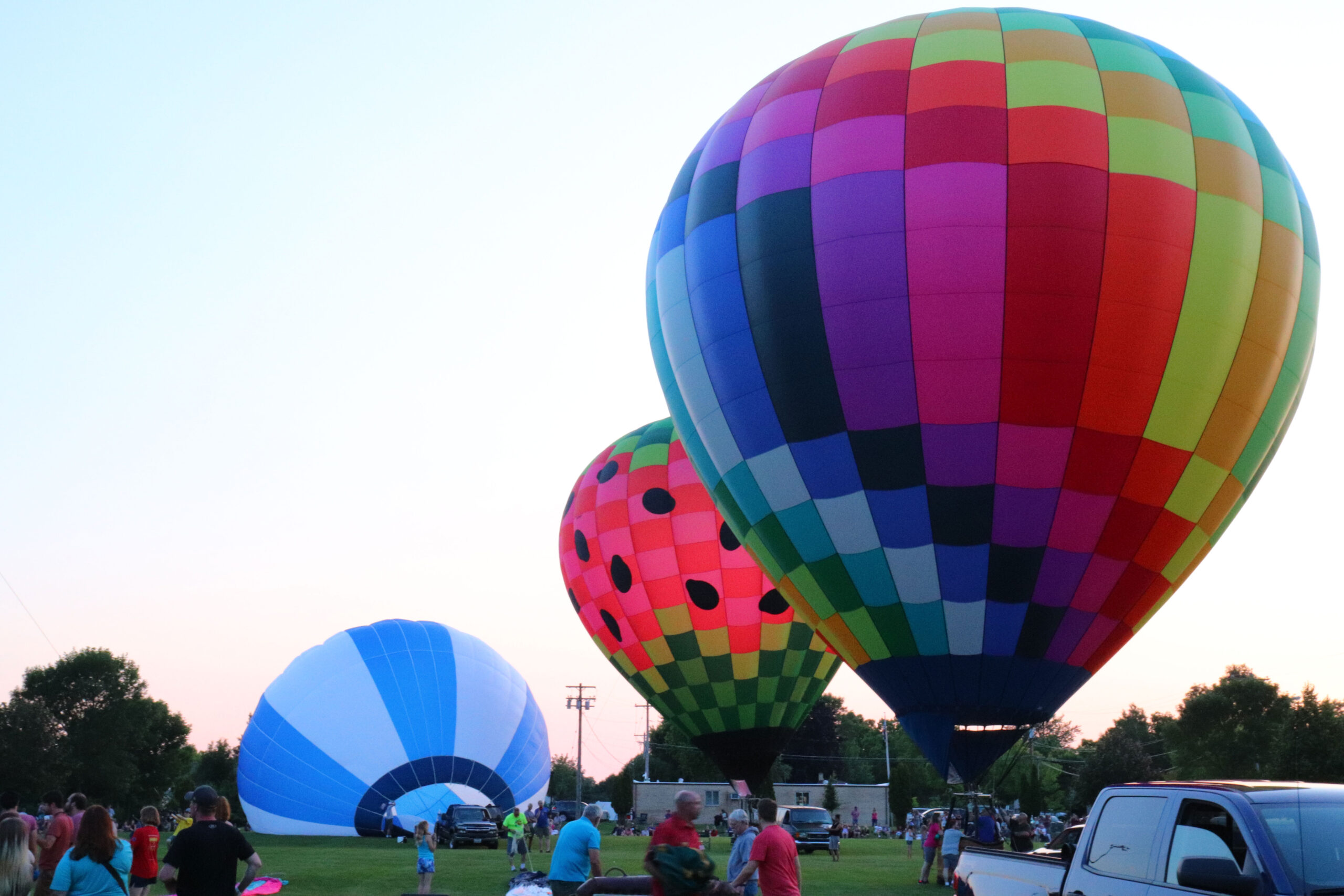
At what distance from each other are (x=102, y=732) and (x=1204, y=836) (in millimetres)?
56303

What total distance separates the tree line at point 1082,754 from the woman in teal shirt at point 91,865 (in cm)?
886

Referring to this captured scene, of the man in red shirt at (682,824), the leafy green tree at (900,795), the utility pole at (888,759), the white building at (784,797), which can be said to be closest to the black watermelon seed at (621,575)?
the man in red shirt at (682,824)

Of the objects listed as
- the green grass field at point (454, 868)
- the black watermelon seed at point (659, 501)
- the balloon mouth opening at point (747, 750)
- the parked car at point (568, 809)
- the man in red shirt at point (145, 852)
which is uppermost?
the black watermelon seed at point (659, 501)

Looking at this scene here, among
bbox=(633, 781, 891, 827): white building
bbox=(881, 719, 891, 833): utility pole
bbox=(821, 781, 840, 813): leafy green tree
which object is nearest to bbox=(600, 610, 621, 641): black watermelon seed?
bbox=(633, 781, 891, 827): white building

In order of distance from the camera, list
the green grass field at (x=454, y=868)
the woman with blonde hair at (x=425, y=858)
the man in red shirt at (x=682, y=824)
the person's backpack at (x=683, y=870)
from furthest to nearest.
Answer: the green grass field at (x=454, y=868)
the woman with blonde hair at (x=425, y=858)
the man in red shirt at (x=682, y=824)
the person's backpack at (x=683, y=870)

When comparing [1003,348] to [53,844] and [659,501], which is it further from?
[659,501]

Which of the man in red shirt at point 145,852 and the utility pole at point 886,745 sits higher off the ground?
the utility pole at point 886,745

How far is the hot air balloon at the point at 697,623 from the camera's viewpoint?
20.5 m

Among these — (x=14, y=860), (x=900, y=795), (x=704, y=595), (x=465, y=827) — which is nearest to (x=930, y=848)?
(x=704, y=595)

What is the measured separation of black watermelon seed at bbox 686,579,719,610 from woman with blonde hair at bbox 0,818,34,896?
15.0m

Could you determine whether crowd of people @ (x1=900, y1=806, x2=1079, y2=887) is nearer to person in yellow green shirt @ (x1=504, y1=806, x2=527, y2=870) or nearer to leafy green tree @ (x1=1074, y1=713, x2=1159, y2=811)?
person in yellow green shirt @ (x1=504, y1=806, x2=527, y2=870)

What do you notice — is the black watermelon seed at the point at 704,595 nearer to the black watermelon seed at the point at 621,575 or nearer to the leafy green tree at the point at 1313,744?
the black watermelon seed at the point at 621,575

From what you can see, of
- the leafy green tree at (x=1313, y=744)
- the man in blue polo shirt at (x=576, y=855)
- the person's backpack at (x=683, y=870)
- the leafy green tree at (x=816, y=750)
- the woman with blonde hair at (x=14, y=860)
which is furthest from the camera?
the leafy green tree at (x=816, y=750)

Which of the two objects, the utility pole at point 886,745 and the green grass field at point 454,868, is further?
the utility pole at point 886,745
